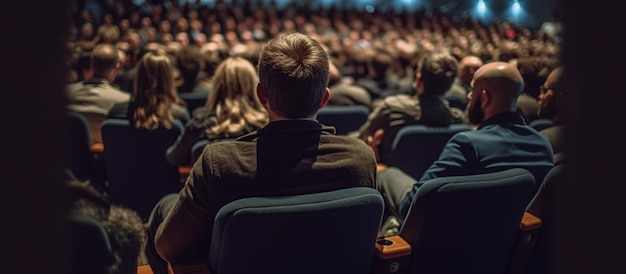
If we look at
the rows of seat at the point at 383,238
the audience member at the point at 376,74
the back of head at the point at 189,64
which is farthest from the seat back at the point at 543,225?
the audience member at the point at 376,74

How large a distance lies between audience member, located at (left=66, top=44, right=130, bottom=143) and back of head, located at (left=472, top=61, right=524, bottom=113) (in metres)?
2.09

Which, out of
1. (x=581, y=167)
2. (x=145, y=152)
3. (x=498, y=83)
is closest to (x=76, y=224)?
(x=581, y=167)

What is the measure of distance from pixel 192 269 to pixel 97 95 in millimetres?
2069

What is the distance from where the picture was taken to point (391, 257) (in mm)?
1526

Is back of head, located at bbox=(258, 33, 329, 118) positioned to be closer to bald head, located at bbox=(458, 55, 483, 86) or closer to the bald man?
the bald man

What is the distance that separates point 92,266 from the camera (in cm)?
99

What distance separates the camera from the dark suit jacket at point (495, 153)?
1.88m

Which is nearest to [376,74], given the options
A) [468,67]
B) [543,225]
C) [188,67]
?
[188,67]

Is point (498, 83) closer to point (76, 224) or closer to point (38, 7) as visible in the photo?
point (76, 224)

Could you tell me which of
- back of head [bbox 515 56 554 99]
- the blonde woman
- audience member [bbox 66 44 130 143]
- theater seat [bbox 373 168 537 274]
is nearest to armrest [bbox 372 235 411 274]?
theater seat [bbox 373 168 537 274]

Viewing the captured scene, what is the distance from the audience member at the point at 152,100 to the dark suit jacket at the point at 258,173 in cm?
134

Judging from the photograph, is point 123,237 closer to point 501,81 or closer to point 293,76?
point 293,76

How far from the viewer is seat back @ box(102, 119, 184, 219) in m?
2.69

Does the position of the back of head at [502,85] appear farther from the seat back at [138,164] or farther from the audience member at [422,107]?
the seat back at [138,164]
